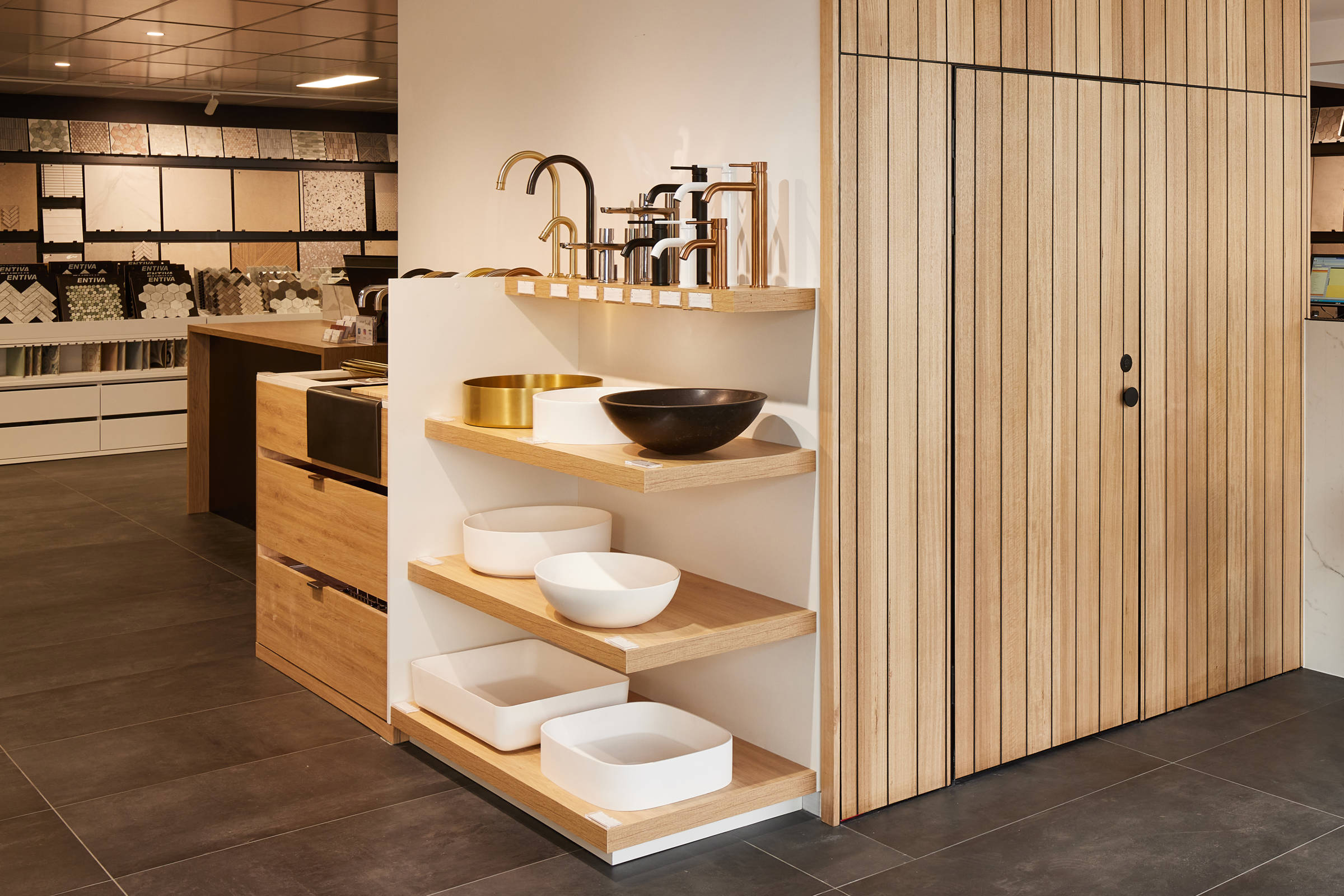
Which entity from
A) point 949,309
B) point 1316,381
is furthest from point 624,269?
point 1316,381

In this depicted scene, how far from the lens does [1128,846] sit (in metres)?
2.79

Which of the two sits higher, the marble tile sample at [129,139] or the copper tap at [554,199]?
the marble tile sample at [129,139]

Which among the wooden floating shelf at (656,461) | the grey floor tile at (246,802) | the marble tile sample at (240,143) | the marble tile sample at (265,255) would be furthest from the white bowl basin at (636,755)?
the marble tile sample at (240,143)

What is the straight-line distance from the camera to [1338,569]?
3977mm

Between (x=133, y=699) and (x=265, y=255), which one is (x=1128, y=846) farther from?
(x=265, y=255)

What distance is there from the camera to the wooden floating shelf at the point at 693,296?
2725mm

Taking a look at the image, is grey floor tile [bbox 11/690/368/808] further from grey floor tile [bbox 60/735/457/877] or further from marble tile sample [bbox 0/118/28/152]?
marble tile sample [bbox 0/118/28/152]

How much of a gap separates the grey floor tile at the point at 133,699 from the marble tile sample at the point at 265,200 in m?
6.86

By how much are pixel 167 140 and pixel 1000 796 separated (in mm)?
8810

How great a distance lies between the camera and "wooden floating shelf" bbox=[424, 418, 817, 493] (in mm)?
2744

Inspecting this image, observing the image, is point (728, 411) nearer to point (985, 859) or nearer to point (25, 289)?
point (985, 859)

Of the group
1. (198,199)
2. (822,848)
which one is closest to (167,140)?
(198,199)

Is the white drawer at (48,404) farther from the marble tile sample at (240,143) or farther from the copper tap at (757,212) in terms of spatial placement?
the copper tap at (757,212)

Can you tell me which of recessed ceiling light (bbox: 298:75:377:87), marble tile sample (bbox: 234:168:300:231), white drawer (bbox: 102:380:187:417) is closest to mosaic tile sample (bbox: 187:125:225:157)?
marble tile sample (bbox: 234:168:300:231)
